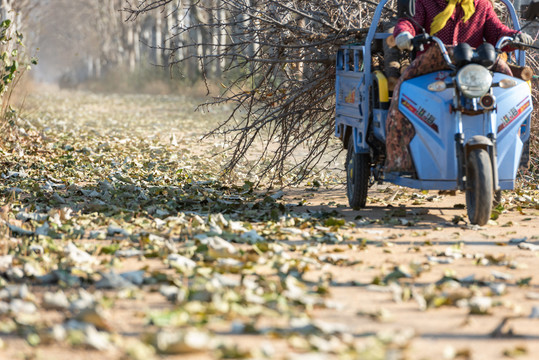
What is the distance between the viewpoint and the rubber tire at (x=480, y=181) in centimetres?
588

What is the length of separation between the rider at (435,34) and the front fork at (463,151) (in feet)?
1.16

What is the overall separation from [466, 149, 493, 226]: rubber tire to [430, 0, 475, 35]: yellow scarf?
118cm

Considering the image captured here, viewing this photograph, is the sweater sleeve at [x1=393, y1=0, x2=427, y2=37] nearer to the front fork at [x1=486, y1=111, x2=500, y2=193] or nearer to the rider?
the rider

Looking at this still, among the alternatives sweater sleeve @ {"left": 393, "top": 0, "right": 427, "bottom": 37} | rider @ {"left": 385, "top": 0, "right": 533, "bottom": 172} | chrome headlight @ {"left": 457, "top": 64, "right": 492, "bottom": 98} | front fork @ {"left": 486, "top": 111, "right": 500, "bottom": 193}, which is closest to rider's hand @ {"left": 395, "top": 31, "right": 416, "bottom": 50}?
rider @ {"left": 385, "top": 0, "right": 533, "bottom": 172}

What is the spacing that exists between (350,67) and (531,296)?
12.6 ft

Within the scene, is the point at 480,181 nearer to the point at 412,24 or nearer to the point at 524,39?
the point at 524,39

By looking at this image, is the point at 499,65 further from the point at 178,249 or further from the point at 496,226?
the point at 178,249

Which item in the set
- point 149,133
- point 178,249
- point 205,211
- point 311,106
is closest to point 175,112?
point 149,133

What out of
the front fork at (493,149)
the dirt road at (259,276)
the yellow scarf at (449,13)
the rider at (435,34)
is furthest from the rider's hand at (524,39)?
the dirt road at (259,276)

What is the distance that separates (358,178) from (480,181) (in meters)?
1.50

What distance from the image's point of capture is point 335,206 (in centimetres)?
781

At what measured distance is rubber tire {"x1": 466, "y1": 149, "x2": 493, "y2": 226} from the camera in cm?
588

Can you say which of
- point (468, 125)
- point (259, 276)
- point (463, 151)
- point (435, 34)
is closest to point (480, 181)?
point (463, 151)

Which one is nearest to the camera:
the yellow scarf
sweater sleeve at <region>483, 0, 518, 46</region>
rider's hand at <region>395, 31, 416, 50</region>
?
rider's hand at <region>395, 31, 416, 50</region>
